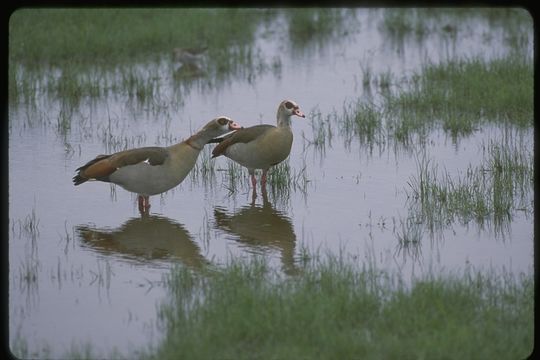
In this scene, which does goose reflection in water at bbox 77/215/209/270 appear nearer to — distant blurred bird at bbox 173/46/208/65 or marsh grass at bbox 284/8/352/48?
distant blurred bird at bbox 173/46/208/65

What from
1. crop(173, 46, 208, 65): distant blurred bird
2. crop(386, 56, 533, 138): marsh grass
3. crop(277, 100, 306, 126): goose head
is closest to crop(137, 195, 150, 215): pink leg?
crop(277, 100, 306, 126): goose head

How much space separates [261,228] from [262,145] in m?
1.28

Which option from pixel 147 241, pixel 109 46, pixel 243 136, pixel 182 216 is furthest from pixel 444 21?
pixel 147 241

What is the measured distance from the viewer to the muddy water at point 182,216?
23.3 ft

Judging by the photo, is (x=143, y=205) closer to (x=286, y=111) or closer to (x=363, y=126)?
(x=286, y=111)

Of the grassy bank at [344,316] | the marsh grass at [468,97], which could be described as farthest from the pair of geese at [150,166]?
→ the marsh grass at [468,97]

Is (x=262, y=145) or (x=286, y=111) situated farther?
(x=286, y=111)

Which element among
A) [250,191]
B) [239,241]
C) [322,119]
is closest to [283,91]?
[322,119]

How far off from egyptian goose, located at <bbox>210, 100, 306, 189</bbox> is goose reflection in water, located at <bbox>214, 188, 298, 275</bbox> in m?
0.39

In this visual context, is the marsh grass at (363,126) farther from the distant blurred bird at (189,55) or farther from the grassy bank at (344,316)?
the grassy bank at (344,316)

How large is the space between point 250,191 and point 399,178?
161 centimetres

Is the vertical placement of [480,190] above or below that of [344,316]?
above

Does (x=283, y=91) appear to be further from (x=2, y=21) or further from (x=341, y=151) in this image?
(x=2, y=21)

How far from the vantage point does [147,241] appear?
8.62 metres
